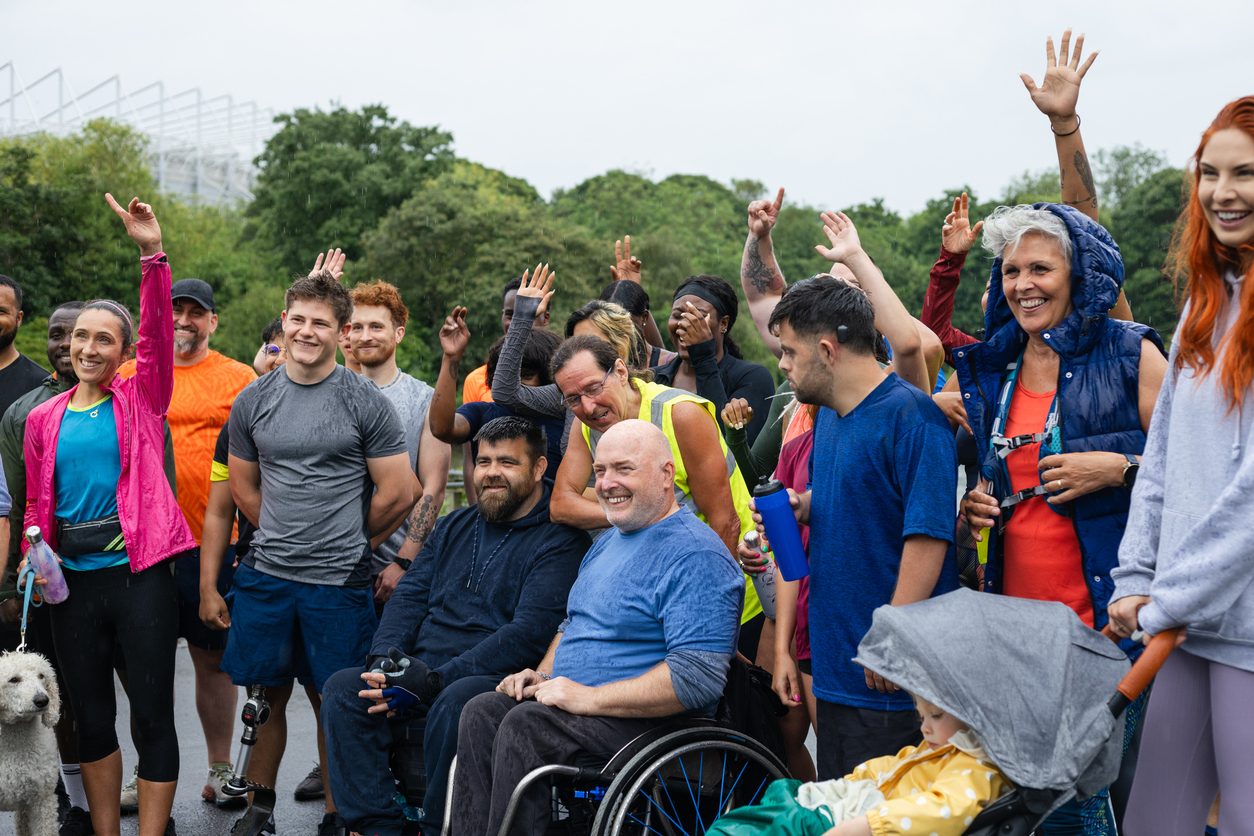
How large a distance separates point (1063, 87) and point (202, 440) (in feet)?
13.6

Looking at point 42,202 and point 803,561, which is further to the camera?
point 42,202

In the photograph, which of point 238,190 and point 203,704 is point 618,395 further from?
point 238,190

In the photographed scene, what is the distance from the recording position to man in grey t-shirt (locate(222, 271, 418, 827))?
5.39 m

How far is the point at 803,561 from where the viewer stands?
12.9ft

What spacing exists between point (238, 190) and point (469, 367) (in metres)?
79.8

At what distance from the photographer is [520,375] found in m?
5.84

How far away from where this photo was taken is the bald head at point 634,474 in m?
4.40

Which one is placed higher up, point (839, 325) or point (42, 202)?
point (42, 202)

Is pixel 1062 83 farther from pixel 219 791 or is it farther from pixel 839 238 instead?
pixel 219 791

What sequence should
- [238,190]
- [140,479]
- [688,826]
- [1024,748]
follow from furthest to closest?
[238,190] < [140,479] < [688,826] < [1024,748]

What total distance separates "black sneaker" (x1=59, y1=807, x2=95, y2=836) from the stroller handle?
14.3ft

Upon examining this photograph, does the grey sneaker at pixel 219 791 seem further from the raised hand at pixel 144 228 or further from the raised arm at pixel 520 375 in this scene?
the raised hand at pixel 144 228

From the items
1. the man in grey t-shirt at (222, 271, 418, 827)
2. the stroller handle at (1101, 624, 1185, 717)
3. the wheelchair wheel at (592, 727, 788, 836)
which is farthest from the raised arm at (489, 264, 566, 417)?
the stroller handle at (1101, 624, 1185, 717)

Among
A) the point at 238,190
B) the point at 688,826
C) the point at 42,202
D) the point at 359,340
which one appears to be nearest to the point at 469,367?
the point at 42,202
